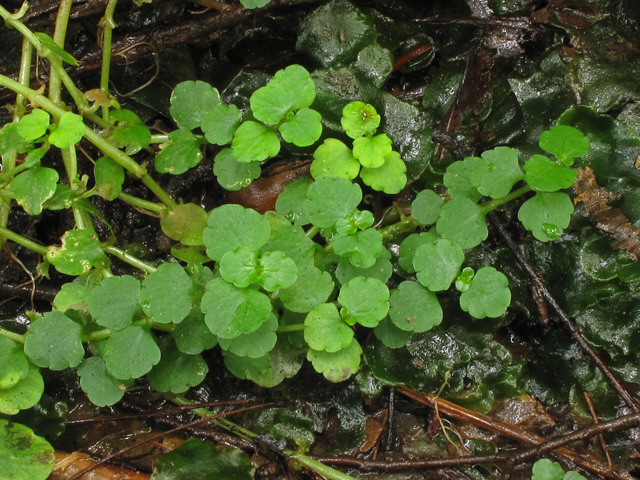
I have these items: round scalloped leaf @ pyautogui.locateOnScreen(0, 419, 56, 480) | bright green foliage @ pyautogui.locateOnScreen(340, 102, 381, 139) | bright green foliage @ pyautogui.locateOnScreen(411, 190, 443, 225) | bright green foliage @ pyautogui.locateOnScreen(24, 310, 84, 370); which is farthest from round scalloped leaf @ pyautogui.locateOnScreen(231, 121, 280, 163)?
round scalloped leaf @ pyautogui.locateOnScreen(0, 419, 56, 480)

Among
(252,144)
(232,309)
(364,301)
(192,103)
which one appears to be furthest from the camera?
(192,103)

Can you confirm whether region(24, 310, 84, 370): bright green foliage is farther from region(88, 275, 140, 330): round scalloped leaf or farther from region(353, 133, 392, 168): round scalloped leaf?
region(353, 133, 392, 168): round scalloped leaf

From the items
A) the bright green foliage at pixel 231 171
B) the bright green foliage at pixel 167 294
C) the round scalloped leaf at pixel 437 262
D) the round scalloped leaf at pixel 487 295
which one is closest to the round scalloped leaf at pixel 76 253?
the bright green foliage at pixel 167 294

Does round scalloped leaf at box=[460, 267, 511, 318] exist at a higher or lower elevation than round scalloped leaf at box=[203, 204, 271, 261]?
lower

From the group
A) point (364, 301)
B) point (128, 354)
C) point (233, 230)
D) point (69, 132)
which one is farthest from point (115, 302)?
point (364, 301)

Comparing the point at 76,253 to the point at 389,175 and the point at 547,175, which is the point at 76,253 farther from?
the point at 547,175

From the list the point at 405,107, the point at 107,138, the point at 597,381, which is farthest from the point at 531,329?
the point at 107,138

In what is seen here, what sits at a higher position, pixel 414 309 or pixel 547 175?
pixel 547 175
